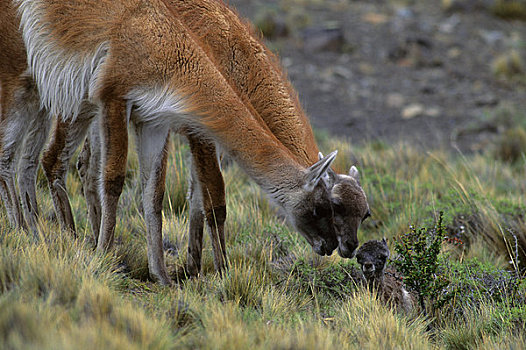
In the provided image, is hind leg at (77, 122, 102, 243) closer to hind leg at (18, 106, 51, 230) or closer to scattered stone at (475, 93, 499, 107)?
hind leg at (18, 106, 51, 230)

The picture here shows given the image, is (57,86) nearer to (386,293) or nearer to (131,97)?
(131,97)

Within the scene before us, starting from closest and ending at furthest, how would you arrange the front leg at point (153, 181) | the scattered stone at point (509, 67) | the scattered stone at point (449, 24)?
the front leg at point (153, 181) → the scattered stone at point (509, 67) → the scattered stone at point (449, 24)

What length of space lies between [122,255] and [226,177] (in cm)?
257

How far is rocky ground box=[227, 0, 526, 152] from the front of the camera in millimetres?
12570

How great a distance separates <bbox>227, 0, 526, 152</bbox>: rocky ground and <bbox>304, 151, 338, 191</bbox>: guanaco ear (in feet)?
21.3

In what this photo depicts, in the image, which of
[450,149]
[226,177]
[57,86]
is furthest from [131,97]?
[450,149]

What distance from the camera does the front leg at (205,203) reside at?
5051 millimetres

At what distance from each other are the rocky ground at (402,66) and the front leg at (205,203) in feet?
20.2

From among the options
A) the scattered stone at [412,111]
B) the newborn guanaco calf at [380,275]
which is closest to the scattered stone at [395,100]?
the scattered stone at [412,111]

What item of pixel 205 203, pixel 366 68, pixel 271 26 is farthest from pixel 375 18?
pixel 205 203

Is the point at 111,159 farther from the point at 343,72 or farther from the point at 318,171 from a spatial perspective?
the point at 343,72

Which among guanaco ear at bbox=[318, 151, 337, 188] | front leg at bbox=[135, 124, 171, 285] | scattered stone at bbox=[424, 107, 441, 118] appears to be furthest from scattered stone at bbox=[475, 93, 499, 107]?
front leg at bbox=[135, 124, 171, 285]

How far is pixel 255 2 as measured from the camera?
1848cm

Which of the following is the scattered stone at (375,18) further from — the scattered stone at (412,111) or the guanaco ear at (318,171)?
the guanaco ear at (318,171)
